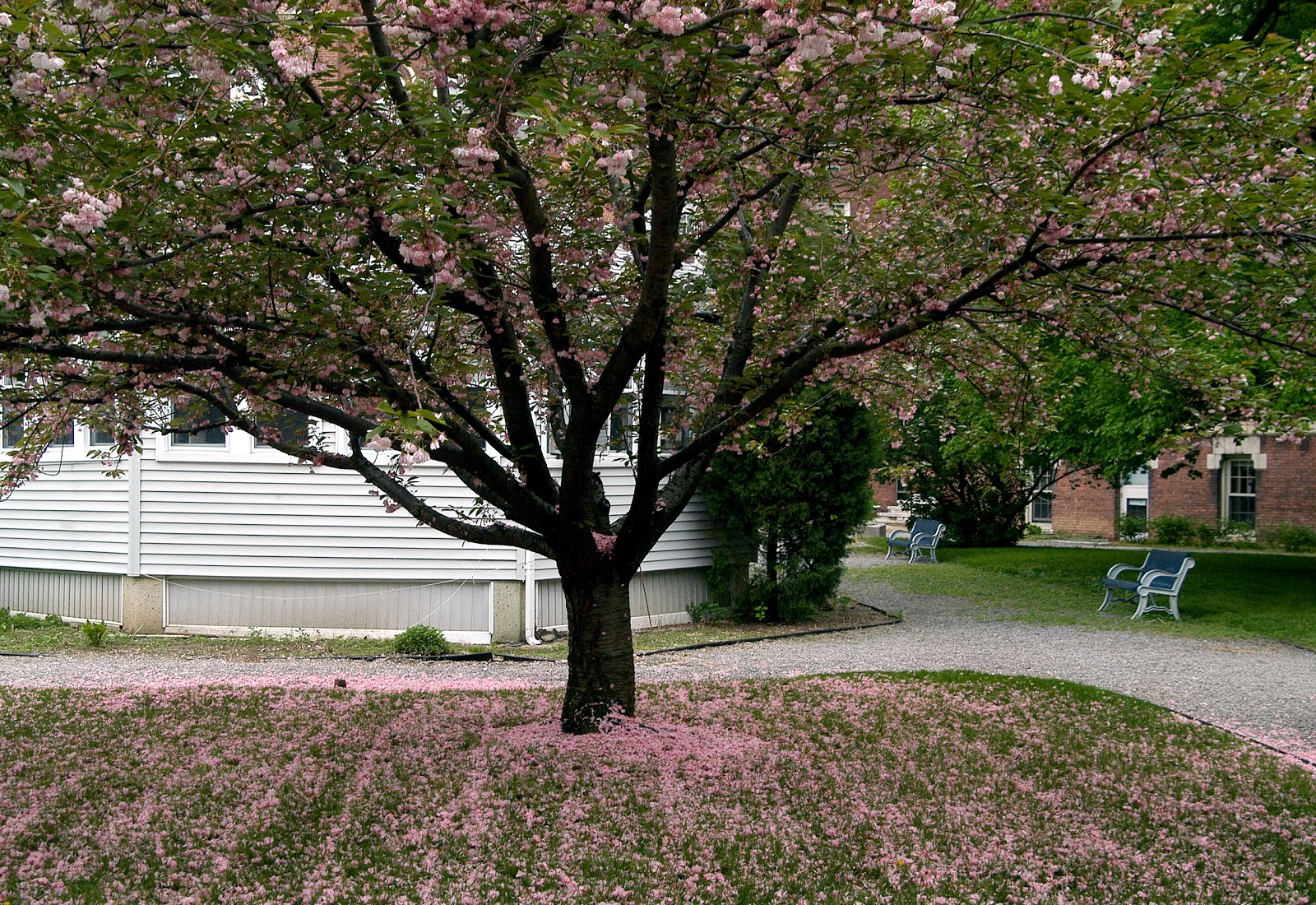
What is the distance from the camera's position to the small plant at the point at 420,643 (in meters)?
10.5

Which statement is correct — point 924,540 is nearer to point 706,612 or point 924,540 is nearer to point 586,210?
point 706,612

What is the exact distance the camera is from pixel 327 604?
11422 mm

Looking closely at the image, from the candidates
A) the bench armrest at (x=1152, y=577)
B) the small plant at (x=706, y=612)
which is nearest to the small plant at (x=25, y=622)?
the small plant at (x=706, y=612)

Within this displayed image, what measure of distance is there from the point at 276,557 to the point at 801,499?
249 inches

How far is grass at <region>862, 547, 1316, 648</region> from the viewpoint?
1320cm

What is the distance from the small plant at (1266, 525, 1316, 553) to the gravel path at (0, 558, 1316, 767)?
14.6m

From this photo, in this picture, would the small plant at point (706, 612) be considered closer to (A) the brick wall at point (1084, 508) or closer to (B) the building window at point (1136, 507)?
(A) the brick wall at point (1084, 508)

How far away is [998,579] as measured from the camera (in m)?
18.5

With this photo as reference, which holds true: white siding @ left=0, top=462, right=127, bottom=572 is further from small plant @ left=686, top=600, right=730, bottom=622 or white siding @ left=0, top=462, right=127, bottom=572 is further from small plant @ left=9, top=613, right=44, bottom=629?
small plant @ left=686, top=600, right=730, bottom=622

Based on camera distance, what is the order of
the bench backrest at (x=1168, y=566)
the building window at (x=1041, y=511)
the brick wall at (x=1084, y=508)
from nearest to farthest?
1. the bench backrest at (x=1168, y=566)
2. the brick wall at (x=1084, y=508)
3. the building window at (x=1041, y=511)

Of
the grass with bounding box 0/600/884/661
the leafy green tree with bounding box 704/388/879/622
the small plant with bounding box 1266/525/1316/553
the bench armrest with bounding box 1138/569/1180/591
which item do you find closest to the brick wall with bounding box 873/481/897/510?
the small plant with bounding box 1266/525/1316/553

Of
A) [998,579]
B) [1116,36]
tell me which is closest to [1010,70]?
[1116,36]

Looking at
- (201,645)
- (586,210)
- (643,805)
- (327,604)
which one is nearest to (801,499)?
(327,604)

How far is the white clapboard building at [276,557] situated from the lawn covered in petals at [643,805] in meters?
3.62
